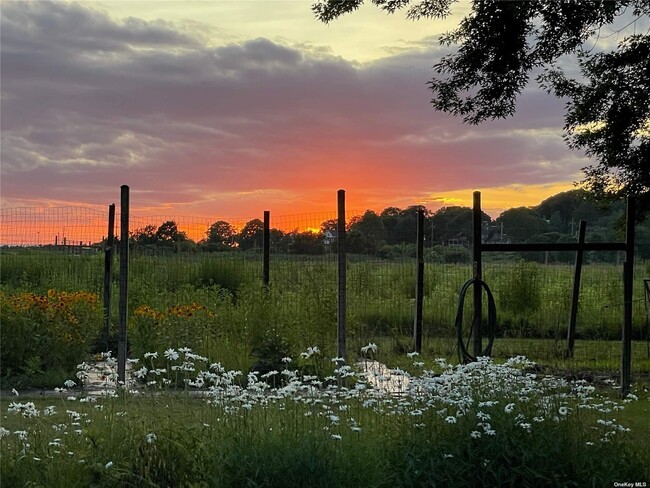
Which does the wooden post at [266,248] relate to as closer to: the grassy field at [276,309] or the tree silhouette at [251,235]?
the grassy field at [276,309]

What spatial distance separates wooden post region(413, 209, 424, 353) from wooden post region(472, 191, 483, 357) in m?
2.19

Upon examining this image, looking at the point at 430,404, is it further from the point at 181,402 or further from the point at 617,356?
the point at 617,356

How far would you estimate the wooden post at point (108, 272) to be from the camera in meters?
9.87

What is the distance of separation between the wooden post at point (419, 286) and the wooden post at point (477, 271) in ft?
7.18

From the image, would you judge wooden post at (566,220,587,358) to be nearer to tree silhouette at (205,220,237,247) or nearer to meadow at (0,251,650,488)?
meadow at (0,251,650,488)

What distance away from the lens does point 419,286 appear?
10.8m

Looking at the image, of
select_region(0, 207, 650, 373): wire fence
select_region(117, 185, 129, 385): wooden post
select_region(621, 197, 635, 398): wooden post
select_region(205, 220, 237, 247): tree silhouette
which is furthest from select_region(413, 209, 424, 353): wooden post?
select_region(117, 185, 129, 385): wooden post

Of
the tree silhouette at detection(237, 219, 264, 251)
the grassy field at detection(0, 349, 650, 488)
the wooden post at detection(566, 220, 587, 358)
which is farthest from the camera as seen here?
the tree silhouette at detection(237, 219, 264, 251)

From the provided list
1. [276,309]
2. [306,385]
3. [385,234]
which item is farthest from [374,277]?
[306,385]

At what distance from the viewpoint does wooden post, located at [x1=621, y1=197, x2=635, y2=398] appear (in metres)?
8.06

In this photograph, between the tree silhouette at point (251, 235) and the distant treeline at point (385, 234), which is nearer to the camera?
the distant treeline at point (385, 234)

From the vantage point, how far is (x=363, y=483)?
3.90 m

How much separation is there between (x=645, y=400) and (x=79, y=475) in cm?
585

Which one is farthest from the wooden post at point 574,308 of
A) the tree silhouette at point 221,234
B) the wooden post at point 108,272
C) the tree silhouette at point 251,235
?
the wooden post at point 108,272
